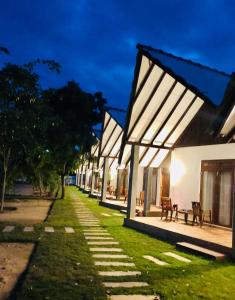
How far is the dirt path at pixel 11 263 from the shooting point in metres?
5.07

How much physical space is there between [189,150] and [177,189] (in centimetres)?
200

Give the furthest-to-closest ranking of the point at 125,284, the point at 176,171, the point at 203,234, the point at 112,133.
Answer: the point at 112,133, the point at 176,171, the point at 203,234, the point at 125,284

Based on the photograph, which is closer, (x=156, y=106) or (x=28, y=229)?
(x=28, y=229)

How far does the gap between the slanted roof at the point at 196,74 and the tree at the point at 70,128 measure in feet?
29.0

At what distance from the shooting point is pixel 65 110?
23.9m

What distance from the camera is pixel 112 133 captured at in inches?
835

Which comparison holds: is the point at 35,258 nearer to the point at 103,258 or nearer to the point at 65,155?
the point at 103,258

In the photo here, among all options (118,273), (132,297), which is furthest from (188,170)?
(132,297)

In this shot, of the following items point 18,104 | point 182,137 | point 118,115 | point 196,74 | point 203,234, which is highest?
point 196,74

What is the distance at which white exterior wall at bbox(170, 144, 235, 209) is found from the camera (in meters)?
13.0

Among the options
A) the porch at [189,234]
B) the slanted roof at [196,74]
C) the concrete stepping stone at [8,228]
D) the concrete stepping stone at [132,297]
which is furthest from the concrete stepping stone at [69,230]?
the slanted roof at [196,74]

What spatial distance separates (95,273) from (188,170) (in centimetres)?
931

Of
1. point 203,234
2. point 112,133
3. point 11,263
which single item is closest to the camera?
point 11,263

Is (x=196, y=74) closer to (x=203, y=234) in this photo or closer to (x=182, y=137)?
(x=182, y=137)
